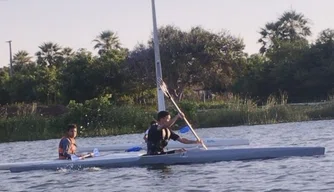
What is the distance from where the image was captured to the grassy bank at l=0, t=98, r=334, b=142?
41150mm

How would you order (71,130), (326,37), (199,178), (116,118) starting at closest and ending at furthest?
(199,178) → (71,130) → (116,118) → (326,37)

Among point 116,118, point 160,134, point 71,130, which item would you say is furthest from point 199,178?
point 116,118

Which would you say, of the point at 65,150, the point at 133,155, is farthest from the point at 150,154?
the point at 65,150

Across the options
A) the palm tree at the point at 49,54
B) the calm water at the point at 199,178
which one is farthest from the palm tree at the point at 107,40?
the calm water at the point at 199,178

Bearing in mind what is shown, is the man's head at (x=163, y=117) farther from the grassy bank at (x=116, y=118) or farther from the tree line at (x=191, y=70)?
the tree line at (x=191, y=70)

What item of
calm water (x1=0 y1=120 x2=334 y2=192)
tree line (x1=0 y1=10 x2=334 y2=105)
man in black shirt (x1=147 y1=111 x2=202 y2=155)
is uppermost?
tree line (x1=0 y1=10 x2=334 y2=105)

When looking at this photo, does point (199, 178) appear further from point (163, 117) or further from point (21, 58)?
point (21, 58)

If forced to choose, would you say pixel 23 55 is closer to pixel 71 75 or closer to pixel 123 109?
pixel 71 75

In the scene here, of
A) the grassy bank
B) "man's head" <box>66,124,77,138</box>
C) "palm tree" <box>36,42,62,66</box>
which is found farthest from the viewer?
"palm tree" <box>36,42,62,66</box>

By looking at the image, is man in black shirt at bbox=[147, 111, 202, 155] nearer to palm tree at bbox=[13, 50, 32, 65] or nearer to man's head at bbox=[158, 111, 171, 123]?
Result: man's head at bbox=[158, 111, 171, 123]

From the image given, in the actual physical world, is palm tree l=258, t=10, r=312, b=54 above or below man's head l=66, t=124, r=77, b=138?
above

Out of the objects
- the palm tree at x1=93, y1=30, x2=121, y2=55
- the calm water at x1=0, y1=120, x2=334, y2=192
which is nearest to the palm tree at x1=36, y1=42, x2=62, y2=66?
the palm tree at x1=93, y1=30, x2=121, y2=55

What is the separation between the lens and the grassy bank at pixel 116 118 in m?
41.2

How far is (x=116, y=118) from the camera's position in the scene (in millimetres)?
41906
